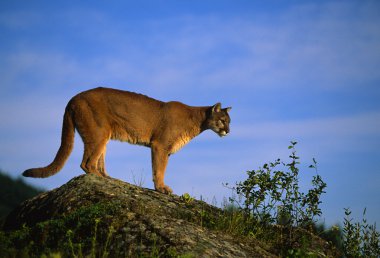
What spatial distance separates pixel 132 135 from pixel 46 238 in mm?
4929

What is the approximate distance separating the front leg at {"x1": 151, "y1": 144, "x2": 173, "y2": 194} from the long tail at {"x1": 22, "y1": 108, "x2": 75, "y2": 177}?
6.53 feet

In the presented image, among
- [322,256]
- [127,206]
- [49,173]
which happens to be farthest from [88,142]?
[322,256]

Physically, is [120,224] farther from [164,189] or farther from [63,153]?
[63,153]

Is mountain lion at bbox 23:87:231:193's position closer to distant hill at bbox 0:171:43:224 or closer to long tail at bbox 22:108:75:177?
long tail at bbox 22:108:75:177

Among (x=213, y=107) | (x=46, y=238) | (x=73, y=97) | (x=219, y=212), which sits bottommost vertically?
(x=46, y=238)

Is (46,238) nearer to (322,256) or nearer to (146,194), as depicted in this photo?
(146,194)

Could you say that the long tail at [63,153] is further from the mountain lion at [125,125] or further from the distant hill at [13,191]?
the distant hill at [13,191]

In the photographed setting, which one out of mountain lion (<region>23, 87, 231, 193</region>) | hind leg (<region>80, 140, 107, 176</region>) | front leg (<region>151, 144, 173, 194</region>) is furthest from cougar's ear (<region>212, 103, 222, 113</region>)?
hind leg (<region>80, 140, 107, 176</region>)

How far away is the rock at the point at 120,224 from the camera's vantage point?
6215mm

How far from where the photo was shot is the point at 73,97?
10789 mm

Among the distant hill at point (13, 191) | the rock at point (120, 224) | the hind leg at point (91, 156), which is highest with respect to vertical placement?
the hind leg at point (91, 156)

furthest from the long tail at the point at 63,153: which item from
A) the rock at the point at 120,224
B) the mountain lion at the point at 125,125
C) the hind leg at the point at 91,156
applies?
the rock at the point at 120,224

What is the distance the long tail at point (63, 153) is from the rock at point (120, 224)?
1279 mm

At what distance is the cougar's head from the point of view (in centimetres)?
1305
